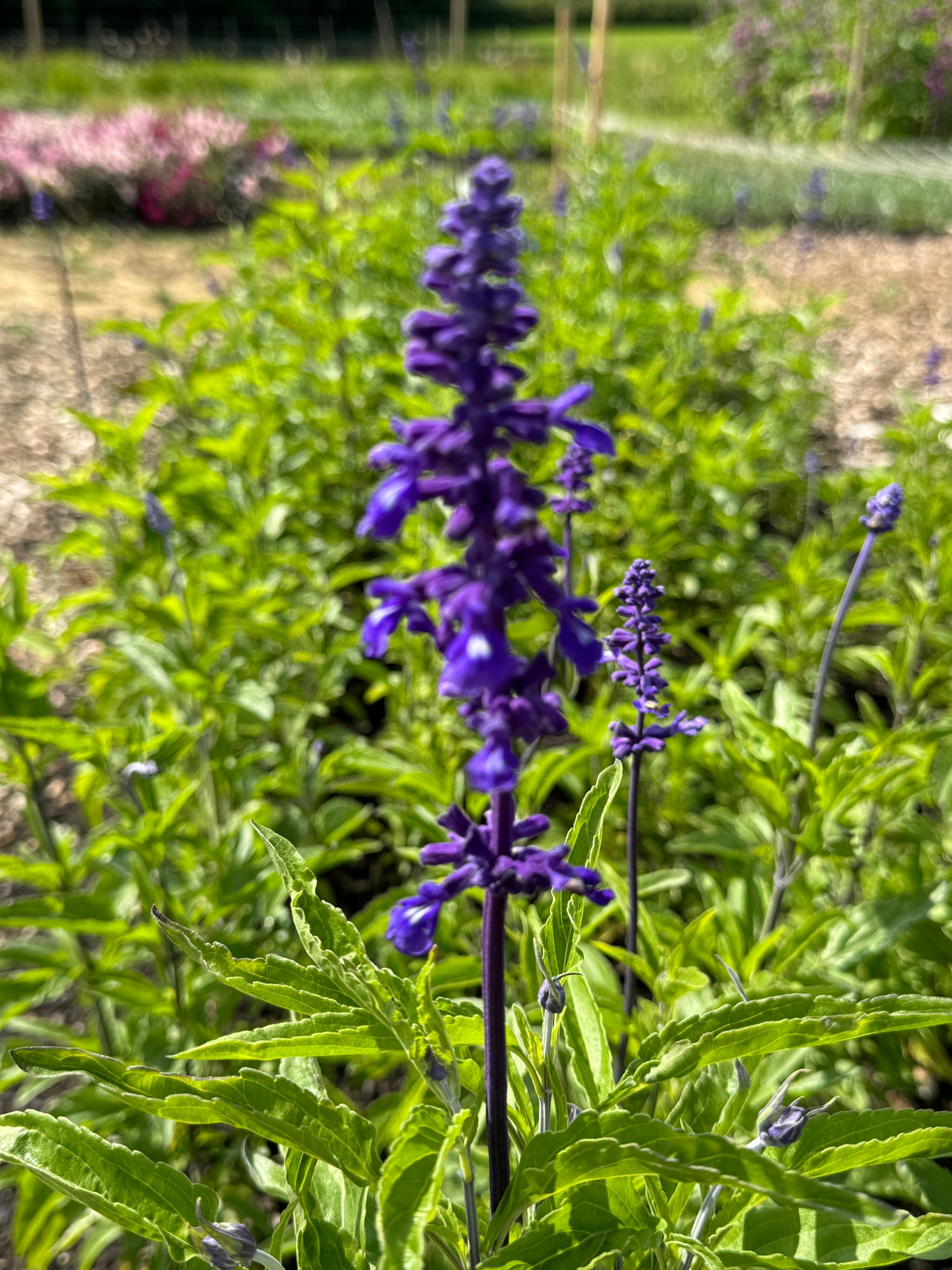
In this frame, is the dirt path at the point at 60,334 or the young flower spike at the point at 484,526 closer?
the young flower spike at the point at 484,526

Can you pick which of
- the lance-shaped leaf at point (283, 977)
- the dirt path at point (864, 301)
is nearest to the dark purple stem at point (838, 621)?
the lance-shaped leaf at point (283, 977)

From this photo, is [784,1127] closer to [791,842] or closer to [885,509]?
[791,842]

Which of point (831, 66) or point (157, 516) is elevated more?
point (831, 66)

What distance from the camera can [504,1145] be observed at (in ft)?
4.29

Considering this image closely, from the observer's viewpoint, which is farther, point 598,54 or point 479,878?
point 598,54

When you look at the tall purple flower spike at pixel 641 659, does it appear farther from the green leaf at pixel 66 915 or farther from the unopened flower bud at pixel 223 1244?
the green leaf at pixel 66 915

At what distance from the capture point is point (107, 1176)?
1279mm

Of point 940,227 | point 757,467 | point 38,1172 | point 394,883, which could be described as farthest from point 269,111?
point 38,1172

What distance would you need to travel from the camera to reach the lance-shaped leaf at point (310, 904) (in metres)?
1.31

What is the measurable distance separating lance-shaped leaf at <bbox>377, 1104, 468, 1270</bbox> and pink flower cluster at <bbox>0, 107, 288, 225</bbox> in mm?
14411

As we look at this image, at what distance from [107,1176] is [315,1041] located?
0.39 m

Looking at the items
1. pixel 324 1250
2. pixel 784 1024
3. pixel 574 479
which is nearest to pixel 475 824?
pixel 784 1024

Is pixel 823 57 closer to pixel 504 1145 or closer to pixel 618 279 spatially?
pixel 618 279

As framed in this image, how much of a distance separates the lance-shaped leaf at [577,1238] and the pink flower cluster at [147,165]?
14.4 meters
